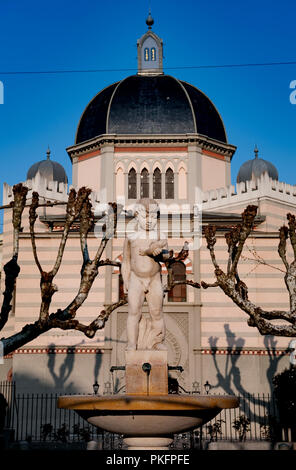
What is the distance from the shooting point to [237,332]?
26344 mm

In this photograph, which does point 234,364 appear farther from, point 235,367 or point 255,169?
point 255,169

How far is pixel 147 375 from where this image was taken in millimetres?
11789

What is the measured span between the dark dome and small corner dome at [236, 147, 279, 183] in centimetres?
439

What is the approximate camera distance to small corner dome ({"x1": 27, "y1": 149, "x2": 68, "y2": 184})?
40.1 metres

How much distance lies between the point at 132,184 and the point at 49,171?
7.81 meters

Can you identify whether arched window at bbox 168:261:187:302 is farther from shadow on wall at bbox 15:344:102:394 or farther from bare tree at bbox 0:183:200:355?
bare tree at bbox 0:183:200:355

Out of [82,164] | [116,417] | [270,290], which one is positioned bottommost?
[116,417]

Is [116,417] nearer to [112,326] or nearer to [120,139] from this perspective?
[112,326]

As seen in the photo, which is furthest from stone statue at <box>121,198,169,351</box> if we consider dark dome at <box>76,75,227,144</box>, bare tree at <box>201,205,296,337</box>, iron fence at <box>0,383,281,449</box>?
dark dome at <box>76,75,227,144</box>

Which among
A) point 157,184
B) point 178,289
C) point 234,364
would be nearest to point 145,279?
point 234,364

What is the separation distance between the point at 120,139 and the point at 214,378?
48.3 feet

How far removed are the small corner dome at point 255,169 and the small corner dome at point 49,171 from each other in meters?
11.4

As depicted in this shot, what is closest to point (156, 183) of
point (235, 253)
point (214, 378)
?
point (214, 378)

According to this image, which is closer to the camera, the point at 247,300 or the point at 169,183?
the point at 247,300
